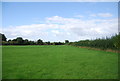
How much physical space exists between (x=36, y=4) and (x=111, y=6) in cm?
324

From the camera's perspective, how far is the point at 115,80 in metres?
3.11

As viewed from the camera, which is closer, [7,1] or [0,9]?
[0,9]

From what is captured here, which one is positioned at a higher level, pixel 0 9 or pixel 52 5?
pixel 52 5

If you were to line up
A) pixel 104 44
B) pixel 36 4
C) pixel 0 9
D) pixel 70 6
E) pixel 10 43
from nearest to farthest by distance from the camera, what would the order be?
pixel 0 9 < pixel 36 4 < pixel 70 6 < pixel 104 44 < pixel 10 43

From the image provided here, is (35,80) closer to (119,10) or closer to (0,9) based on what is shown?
(0,9)

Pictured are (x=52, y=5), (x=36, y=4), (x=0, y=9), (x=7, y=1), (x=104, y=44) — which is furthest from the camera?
(x=104, y=44)

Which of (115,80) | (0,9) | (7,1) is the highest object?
(7,1)

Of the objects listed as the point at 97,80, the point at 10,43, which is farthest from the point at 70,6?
the point at 10,43

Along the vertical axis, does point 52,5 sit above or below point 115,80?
above

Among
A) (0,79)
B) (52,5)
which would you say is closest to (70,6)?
(52,5)

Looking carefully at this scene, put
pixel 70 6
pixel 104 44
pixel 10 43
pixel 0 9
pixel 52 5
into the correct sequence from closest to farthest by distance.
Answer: pixel 0 9 → pixel 52 5 → pixel 70 6 → pixel 104 44 → pixel 10 43

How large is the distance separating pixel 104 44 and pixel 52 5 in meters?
10.5

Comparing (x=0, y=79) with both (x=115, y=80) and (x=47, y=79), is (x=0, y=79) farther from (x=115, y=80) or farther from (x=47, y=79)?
(x=115, y=80)

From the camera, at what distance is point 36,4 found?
5.08 m
